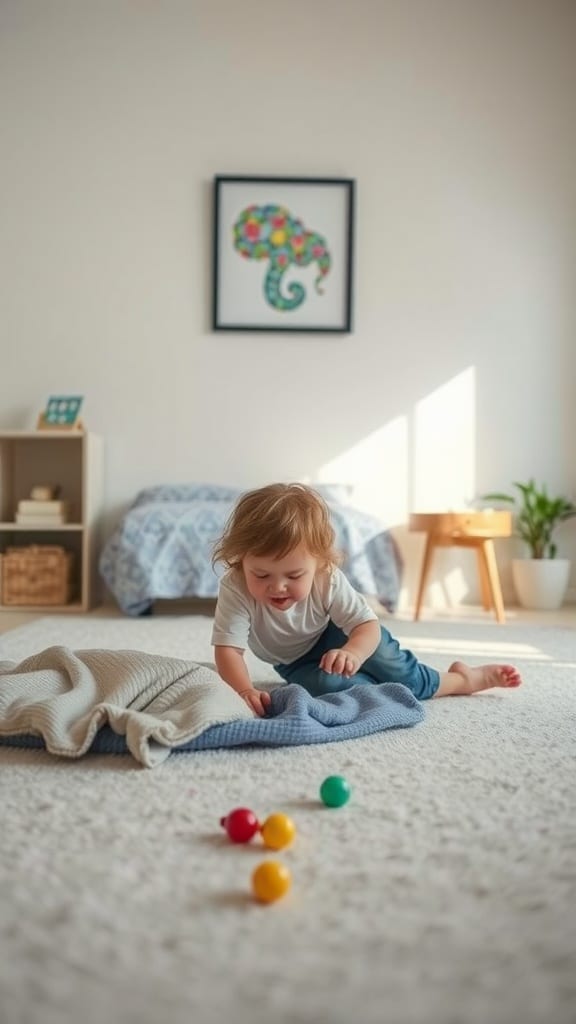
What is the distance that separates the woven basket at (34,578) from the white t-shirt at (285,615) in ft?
6.70

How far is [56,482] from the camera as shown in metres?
3.85

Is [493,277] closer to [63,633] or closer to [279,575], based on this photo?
[63,633]

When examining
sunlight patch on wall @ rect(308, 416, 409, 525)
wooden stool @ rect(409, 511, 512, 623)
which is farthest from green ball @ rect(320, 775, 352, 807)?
sunlight patch on wall @ rect(308, 416, 409, 525)

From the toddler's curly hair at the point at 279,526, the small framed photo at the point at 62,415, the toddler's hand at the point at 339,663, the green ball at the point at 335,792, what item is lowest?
the green ball at the point at 335,792

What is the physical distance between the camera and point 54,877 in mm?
792

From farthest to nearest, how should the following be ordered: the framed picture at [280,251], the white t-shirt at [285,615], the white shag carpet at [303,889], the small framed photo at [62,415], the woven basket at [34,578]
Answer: the framed picture at [280,251] < the small framed photo at [62,415] < the woven basket at [34,578] < the white t-shirt at [285,615] < the white shag carpet at [303,889]

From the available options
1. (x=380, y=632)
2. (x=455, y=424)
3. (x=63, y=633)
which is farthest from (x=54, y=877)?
(x=455, y=424)

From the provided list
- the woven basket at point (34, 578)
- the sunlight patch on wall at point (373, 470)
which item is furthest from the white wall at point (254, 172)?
the woven basket at point (34, 578)

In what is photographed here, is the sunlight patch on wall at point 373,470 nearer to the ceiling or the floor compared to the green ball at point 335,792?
nearer to the ceiling

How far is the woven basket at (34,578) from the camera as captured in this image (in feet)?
11.4

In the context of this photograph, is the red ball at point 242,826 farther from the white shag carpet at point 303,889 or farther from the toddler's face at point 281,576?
the toddler's face at point 281,576

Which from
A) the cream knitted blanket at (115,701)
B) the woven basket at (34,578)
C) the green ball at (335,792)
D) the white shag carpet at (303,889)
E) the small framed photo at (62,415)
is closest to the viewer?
the white shag carpet at (303,889)

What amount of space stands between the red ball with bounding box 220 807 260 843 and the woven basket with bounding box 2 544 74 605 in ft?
8.89

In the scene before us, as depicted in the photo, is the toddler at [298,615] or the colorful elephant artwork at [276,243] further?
the colorful elephant artwork at [276,243]
